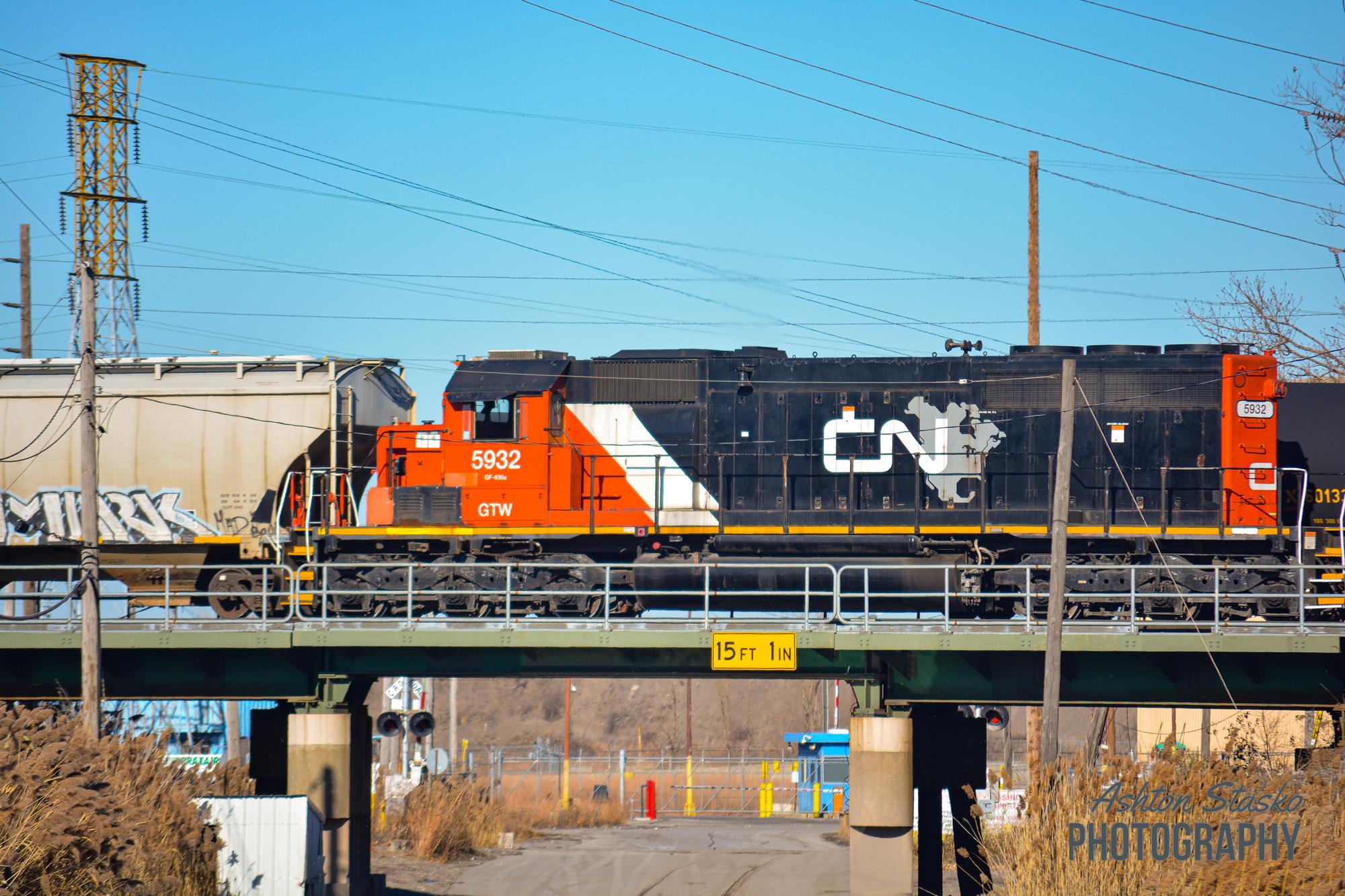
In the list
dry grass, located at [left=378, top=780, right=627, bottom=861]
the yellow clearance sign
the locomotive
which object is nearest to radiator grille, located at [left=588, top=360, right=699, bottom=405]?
the locomotive

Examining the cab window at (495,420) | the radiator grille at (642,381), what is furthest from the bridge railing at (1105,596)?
the cab window at (495,420)

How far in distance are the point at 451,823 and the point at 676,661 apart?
14.5 meters

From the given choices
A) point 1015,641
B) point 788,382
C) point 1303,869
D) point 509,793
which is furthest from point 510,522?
point 509,793

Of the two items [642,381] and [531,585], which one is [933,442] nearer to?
[642,381]

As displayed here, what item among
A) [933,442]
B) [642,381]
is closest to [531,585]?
[642,381]

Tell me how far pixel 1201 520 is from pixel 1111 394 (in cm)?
276

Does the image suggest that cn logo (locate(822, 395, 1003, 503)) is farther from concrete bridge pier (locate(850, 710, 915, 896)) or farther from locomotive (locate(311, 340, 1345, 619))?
concrete bridge pier (locate(850, 710, 915, 896))

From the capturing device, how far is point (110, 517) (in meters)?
24.3

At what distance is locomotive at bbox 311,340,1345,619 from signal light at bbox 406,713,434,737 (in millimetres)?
5983

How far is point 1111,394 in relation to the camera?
22781 mm

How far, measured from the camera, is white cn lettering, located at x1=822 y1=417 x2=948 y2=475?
22859 mm

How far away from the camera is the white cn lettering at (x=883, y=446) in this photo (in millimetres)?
22859

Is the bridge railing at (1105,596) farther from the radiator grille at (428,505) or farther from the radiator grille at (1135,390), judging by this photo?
the radiator grille at (428,505)

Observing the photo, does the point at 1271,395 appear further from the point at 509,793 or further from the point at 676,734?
the point at 676,734
